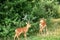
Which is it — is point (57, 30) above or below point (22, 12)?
below

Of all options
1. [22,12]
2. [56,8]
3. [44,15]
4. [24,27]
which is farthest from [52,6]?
[24,27]

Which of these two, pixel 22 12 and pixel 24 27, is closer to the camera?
pixel 24 27

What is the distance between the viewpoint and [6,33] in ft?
33.2

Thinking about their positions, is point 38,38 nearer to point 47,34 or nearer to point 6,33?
point 47,34

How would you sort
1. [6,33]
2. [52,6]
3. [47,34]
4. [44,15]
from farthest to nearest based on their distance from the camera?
[52,6]
[44,15]
[47,34]
[6,33]

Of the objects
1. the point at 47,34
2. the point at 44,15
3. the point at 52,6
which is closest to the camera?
the point at 47,34

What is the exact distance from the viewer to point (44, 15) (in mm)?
11758

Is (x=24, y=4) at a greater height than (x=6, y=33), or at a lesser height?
greater

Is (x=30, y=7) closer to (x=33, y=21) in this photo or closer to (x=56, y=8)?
(x=33, y=21)

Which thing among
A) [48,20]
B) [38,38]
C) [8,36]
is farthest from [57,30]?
[8,36]

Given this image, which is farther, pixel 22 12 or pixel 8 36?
pixel 22 12

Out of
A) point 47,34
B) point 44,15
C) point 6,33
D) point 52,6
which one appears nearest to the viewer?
point 6,33

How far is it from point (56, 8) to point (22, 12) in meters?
3.45

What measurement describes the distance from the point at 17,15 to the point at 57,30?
2095 millimetres
